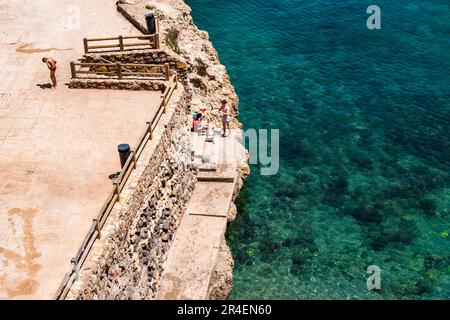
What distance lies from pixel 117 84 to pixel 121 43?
8.46 feet

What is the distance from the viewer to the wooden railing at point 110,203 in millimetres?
19719

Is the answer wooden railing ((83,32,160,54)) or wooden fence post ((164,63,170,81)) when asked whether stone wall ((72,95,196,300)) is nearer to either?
wooden fence post ((164,63,170,81))

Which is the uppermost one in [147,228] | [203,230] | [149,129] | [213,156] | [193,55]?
[193,55]

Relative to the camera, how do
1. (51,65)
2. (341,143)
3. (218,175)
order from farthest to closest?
(341,143) → (218,175) → (51,65)

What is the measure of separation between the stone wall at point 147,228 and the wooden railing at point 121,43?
436cm

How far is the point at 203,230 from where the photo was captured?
30.5 m

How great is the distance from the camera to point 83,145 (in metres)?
27.5

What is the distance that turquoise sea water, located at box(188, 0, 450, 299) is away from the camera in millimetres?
30906

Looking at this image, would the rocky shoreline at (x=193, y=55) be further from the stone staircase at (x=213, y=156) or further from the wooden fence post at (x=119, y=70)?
the wooden fence post at (x=119, y=70)

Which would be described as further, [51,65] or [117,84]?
[117,84]

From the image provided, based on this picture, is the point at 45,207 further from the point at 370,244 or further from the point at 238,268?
the point at 370,244

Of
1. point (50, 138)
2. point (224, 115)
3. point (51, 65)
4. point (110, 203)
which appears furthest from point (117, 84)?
point (110, 203)

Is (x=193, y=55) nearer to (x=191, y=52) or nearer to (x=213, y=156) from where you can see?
(x=191, y=52)
